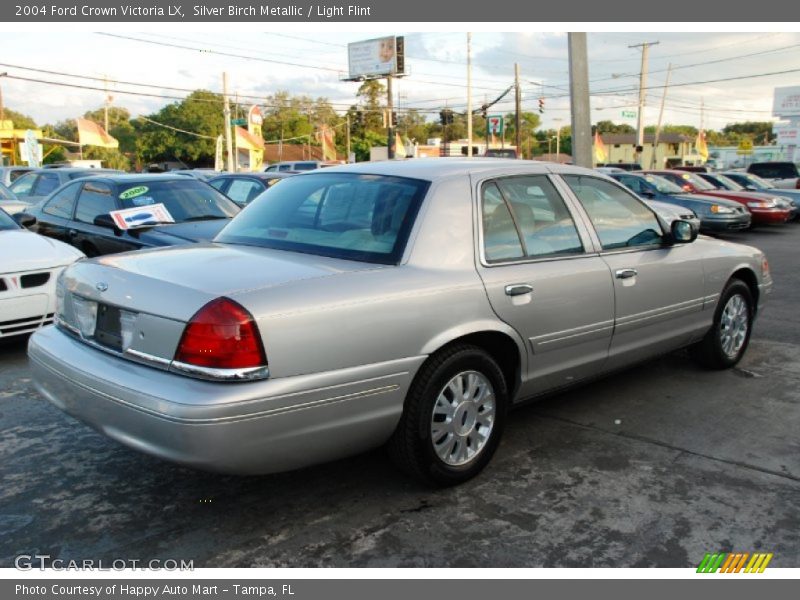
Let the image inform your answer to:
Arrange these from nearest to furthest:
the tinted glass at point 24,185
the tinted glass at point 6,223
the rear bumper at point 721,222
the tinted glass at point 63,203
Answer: the tinted glass at point 6,223 < the tinted glass at point 63,203 < the tinted glass at point 24,185 < the rear bumper at point 721,222

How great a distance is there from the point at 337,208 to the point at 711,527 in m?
2.42

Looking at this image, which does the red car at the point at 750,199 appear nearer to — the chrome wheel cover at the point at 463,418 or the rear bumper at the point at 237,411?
the chrome wheel cover at the point at 463,418

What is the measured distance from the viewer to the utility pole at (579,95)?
10.8 meters

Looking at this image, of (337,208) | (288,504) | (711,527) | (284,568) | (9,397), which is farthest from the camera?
(9,397)

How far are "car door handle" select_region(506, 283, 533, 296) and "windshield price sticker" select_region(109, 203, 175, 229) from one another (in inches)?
196

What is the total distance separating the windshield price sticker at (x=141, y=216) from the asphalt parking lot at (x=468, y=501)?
2.96 meters

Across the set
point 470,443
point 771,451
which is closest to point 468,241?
point 470,443

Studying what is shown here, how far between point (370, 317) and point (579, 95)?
880cm

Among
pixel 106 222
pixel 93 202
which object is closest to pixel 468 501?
pixel 106 222

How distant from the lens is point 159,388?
2.96m

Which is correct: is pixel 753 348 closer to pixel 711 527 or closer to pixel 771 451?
pixel 771 451

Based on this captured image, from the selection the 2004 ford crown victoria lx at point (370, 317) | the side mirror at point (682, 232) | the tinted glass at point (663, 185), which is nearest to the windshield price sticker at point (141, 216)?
the 2004 ford crown victoria lx at point (370, 317)

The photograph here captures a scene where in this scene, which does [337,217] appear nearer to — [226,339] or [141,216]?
[226,339]

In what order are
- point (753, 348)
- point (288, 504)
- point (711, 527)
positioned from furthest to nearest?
point (753, 348)
point (288, 504)
point (711, 527)
